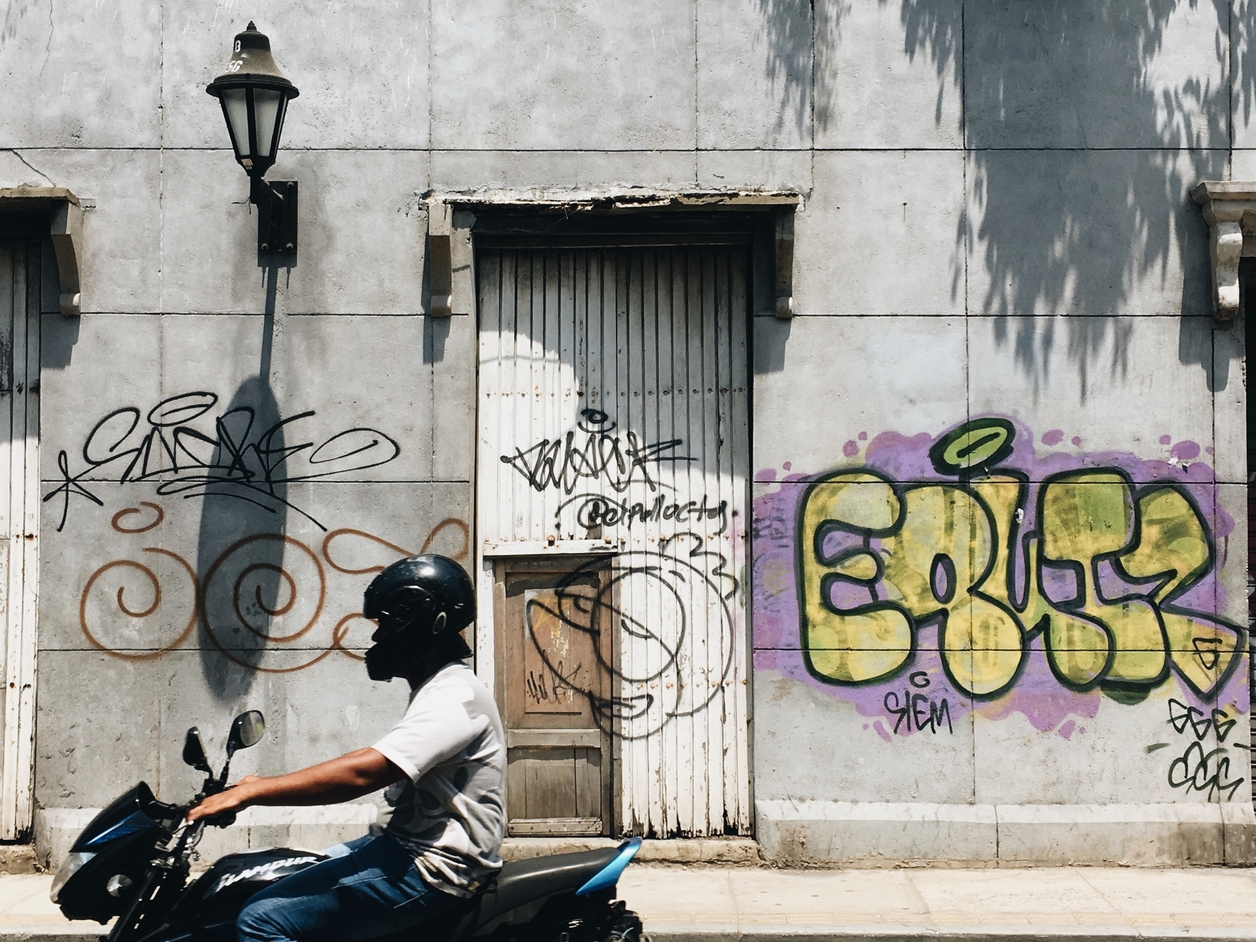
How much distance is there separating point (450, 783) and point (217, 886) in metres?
0.72

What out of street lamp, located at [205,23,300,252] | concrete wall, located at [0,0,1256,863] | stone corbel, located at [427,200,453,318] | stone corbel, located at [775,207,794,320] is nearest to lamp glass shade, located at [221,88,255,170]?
street lamp, located at [205,23,300,252]

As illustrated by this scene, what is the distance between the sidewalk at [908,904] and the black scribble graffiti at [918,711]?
2.70 ft

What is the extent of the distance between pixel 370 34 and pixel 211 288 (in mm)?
1826

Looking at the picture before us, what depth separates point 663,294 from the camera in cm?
830

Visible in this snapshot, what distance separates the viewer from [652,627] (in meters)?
8.16

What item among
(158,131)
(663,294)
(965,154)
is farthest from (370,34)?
(965,154)

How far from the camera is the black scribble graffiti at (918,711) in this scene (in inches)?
312

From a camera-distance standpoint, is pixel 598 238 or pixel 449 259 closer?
pixel 449 259

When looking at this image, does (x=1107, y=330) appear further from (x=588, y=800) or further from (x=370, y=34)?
(x=370, y=34)

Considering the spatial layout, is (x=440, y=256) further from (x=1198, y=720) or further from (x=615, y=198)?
(x=1198, y=720)

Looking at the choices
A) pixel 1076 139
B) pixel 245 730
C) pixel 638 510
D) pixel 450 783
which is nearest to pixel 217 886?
pixel 245 730

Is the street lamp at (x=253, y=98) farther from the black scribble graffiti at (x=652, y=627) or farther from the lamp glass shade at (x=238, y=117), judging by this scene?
the black scribble graffiti at (x=652, y=627)

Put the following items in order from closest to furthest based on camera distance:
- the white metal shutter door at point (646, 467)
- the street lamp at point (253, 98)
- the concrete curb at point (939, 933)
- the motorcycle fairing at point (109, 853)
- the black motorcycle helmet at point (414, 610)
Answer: the motorcycle fairing at point (109, 853)
the black motorcycle helmet at point (414, 610)
the concrete curb at point (939, 933)
the street lamp at point (253, 98)
the white metal shutter door at point (646, 467)

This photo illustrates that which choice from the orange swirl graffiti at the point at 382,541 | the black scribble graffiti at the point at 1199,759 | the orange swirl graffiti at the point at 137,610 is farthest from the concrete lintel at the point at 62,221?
the black scribble graffiti at the point at 1199,759
